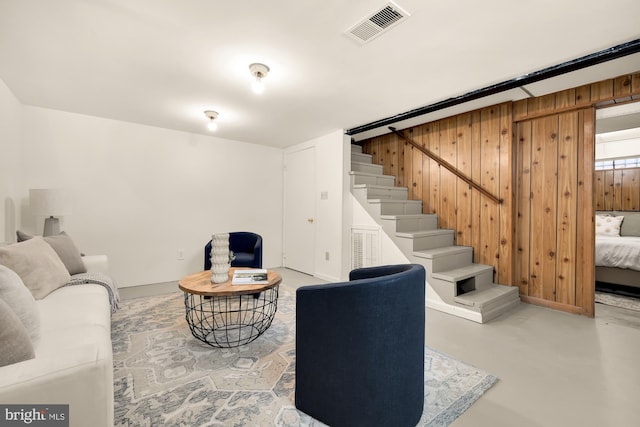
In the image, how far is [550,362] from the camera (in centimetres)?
203

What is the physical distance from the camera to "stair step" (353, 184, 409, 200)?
4020 millimetres

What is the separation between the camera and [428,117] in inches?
150

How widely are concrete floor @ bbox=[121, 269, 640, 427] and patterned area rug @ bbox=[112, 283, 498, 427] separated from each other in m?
0.13

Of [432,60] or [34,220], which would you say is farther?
[34,220]

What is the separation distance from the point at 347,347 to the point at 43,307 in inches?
76.1

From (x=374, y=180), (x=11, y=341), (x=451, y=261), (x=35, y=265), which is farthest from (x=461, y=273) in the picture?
(x=35, y=265)

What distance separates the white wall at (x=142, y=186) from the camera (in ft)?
11.3

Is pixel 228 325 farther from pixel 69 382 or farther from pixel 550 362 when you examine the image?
pixel 550 362

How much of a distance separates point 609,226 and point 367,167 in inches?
159

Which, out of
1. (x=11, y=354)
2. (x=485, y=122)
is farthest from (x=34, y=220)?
(x=485, y=122)

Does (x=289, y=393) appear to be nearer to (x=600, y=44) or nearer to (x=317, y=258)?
(x=317, y=258)

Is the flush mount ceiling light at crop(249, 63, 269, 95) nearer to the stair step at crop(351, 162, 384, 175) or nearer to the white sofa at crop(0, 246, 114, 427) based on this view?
the white sofa at crop(0, 246, 114, 427)

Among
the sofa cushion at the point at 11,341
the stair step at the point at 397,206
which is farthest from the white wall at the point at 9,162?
the stair step at the point at 397,206

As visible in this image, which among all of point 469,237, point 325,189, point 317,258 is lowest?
point 317,258
